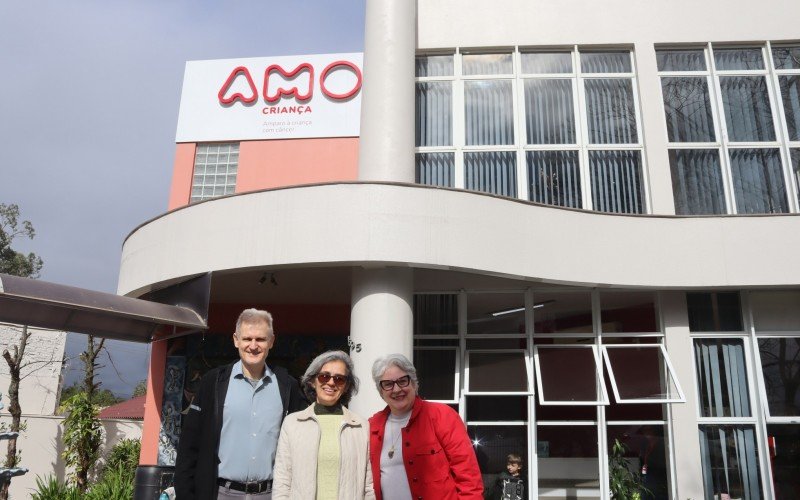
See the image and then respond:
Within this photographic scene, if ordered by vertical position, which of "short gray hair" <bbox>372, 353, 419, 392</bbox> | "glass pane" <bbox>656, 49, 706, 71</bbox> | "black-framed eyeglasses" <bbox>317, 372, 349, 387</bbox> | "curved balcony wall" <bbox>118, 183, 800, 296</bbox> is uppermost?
"glass pane" <bbox>656, 49, 706, 71</bbox>

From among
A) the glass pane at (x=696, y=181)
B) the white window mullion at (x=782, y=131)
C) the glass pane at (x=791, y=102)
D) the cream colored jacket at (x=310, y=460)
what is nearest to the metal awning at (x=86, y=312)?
the cream colored jacket at (x=310, y=460)

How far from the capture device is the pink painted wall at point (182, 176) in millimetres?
12367

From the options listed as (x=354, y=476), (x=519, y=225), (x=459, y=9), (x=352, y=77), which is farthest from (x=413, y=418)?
(x=352, y=77)

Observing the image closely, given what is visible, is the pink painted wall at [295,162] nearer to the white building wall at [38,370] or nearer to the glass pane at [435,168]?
the glass pane at [435,168]

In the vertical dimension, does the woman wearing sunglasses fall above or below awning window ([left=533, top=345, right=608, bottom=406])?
below

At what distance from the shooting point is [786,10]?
10438 mm

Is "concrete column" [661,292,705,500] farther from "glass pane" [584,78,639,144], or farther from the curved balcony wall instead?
"glass pane" [584,78,639,144]

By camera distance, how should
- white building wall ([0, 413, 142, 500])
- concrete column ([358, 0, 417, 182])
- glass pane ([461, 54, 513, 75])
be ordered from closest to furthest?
concrete column ([358, 0, 417, 182]) → glass pane ([461, 54, 513, 75]) → white building wall ([0, 413, 142, 500])

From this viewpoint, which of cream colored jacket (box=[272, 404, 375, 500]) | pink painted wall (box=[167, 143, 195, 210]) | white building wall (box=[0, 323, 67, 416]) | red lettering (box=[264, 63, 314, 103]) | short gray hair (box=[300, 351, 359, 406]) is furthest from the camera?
white building wall (box=[0, 323, 67, 416])

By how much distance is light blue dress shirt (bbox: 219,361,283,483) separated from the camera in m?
3.23

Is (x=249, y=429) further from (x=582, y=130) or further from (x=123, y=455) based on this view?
(x=123, y=455)

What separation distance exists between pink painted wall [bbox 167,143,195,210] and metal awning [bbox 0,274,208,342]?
3926 mm

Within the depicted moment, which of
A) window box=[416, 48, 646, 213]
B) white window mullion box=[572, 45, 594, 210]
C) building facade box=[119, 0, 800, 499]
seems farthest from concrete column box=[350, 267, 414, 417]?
white window mullion box=[572, 45, 594, 210]

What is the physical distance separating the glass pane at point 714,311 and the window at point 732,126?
4.54 feet
